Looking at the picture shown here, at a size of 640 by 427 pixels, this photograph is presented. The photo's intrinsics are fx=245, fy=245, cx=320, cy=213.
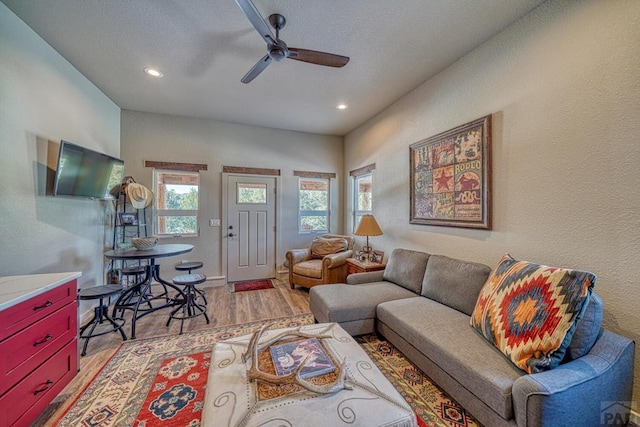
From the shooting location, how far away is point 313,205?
500 cm

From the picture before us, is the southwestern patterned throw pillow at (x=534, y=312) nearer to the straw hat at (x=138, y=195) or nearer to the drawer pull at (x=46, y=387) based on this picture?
the drawer pull at (x=46, y=387)

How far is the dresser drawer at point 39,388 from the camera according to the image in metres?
1.33

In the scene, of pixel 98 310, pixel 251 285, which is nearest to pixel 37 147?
pixel 98 310

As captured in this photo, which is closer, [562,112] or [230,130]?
[562,112]

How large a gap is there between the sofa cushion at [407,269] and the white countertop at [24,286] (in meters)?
2.96

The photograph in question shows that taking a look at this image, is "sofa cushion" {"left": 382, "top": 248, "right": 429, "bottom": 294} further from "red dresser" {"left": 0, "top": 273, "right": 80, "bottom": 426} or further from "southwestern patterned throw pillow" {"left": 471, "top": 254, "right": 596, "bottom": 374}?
"red dresser" {"left": 0, "top": 273, "right": 80, "bottom": 426}

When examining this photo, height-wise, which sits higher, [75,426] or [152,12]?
[152,12]

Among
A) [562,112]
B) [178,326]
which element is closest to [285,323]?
[178,326]

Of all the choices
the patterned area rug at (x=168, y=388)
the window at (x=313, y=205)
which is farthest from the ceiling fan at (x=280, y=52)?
the window at (x=313, y=205)

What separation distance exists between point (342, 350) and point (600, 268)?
69.1 inches

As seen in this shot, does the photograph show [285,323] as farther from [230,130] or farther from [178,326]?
[230,130]

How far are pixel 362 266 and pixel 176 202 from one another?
10.6ft

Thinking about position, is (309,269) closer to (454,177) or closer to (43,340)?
(454,177)

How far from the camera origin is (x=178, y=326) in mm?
2789
